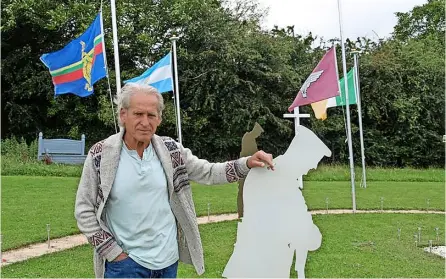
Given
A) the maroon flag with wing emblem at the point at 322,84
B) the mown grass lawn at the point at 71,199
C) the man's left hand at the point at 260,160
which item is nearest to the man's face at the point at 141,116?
the man's left hand at the point at 260,160

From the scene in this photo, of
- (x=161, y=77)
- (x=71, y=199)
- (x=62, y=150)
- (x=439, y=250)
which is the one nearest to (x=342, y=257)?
(x=439, y=250)

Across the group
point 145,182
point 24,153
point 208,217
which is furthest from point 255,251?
point 24,153

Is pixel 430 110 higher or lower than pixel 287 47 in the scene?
lower

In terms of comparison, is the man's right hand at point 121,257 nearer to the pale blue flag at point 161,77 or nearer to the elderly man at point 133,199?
the elderly man at point 133,199

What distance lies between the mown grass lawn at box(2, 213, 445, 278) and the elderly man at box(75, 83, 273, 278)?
3.20 meters

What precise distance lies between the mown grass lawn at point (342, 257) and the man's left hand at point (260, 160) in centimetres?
318

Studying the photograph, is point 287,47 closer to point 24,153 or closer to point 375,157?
point 375,157

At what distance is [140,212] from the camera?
7.34 feet

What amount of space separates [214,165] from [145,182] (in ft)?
1.32

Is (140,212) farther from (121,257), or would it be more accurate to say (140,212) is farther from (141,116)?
(141,116)

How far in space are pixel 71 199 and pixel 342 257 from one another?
19.2 ft

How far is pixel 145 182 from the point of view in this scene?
7.41 feet

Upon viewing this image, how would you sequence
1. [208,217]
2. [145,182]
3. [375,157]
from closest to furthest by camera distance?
[145,182]
[208,217]
[375,157]

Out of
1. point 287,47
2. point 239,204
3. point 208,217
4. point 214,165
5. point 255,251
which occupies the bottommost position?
point 208,217
